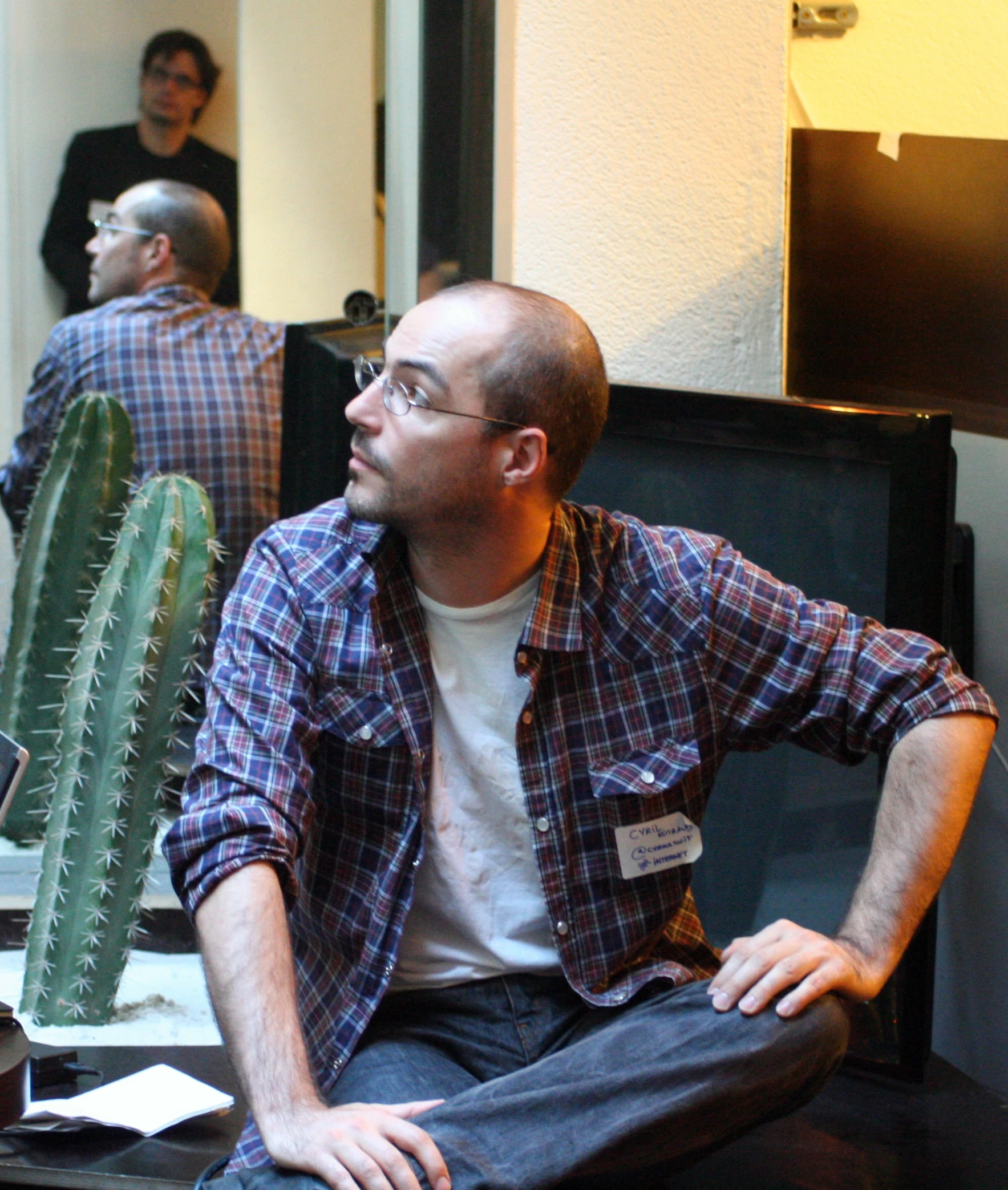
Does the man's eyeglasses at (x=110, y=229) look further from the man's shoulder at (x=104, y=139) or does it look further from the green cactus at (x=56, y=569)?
the green cactus at (x=56, y=569)

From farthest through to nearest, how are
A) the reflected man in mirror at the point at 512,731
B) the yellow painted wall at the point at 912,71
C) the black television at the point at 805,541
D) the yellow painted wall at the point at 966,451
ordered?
1. the yellow painted wall at the point at 912,71
2. the yellow painted wall at the point at 966,451
3. the black television at the point at 805,541
4. the reflected man in mirror at the point at 512,731

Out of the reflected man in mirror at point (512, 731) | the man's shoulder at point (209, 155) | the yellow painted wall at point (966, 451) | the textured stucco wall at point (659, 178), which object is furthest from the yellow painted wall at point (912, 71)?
the man's shoulder at point (209, 155)

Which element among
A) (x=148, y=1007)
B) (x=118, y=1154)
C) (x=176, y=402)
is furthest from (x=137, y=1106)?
(x=176, y=402)

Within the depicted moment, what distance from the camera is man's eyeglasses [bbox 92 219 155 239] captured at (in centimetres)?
270

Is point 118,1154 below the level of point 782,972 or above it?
below

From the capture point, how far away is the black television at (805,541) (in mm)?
1648

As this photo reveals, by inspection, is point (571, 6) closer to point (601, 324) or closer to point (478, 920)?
point (601, 324)

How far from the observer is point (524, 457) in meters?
1.42

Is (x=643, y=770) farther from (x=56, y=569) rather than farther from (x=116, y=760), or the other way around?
(x=56, y=569)

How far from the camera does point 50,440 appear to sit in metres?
2.56

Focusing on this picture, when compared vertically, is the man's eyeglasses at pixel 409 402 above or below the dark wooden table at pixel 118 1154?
above

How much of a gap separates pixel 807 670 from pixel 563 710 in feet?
0.84

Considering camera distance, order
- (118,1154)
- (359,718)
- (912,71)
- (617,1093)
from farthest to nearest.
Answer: (912,71) → (118,1154) → (359,718) → (617,1093)

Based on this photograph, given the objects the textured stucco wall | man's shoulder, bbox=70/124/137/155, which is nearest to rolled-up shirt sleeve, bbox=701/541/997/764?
the textured stucco wall
